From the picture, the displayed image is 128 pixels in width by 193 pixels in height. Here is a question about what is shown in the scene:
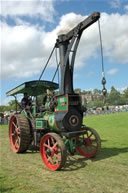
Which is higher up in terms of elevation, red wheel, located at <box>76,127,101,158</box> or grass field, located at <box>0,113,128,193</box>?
red wheel, located at <box>76,127,101,158</box>

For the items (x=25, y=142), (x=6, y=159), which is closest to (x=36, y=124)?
(x=25, y=142)

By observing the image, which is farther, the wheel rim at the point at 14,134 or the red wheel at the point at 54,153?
the wheel rim at the point at 14,134

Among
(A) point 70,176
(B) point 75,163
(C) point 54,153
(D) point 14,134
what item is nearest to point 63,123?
(C) point 54,153

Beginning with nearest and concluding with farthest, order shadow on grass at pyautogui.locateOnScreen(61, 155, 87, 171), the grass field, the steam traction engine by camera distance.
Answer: the grass field → shadow on grass at pyautogui.locateOnScreen(61, 155, 87, 171) → the steam traction engine

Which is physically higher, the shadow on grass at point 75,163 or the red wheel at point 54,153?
the red wheel at point 54,153

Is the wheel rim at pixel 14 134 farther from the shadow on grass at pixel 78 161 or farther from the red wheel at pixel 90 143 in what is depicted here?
the red wheel at pixel 90 143

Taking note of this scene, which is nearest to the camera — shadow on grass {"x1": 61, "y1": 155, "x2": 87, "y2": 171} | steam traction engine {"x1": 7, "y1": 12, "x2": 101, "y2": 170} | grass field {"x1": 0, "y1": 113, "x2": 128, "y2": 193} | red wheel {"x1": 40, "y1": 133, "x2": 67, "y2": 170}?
grass field {"x1": 0, "y1": 113, "x2": 128, "y2": 193}

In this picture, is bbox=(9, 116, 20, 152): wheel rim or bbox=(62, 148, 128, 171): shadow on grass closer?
bbox=(62, 148, 128, 171): shadow on grass

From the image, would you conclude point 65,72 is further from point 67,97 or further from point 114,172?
point 114,172

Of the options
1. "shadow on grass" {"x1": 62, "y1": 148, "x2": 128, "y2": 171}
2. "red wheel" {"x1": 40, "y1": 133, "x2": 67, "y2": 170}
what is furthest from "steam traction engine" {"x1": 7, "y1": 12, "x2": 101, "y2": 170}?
"shadow on grass" {"x1": 62, "y1": 148, "x2": 128, "y2": 171}

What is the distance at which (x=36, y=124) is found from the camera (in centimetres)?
568

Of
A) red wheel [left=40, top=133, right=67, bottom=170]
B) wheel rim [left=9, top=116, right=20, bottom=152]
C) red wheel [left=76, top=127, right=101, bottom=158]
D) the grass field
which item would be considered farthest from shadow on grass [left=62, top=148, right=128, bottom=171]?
wheel rim [left=9, top=116, right=20, bottom=152]

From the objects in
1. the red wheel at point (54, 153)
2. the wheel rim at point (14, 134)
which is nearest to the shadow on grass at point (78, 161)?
the red wheel at point (54, 153)

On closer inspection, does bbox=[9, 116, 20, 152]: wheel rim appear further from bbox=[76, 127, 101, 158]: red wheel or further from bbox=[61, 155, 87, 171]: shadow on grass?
bbox=[76, 127, 101, 158]: red wheel
